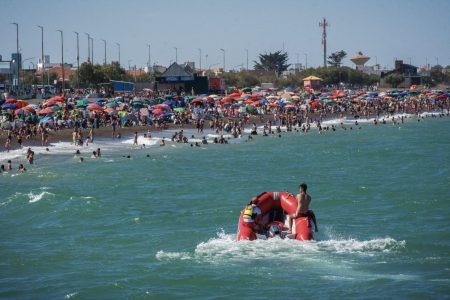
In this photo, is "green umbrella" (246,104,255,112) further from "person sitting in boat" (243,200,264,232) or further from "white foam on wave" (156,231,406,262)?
"person sitting in boat" (243,200,264,232)

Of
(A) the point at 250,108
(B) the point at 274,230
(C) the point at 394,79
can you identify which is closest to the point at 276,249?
(B) the point at 274,230

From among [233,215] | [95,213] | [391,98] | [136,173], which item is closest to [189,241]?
[233,215]

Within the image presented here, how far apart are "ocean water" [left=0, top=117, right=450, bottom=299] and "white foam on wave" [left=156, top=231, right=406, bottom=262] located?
5cm

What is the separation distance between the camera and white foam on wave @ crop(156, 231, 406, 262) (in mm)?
17344

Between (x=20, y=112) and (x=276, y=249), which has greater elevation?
(x=20, y=112)

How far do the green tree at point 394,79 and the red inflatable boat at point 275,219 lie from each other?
116 m

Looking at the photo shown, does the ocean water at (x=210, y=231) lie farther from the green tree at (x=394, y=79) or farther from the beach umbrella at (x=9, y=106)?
the green tree at (x=394, y=79)

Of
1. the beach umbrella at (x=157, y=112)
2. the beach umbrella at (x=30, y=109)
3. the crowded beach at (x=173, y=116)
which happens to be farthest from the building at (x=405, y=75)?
the beach umbrella at (x=30, y=109)

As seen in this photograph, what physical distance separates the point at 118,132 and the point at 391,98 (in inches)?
1971

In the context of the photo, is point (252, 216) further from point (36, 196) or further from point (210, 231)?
point (36, 196)

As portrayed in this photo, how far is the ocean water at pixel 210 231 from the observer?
15.8 metres

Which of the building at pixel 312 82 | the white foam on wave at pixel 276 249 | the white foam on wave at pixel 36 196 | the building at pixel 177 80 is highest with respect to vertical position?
the building at pixel 312 82

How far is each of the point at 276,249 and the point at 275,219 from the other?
4.56 feet

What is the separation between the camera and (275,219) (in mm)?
18844
